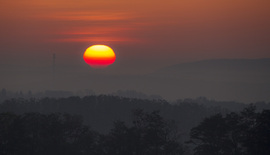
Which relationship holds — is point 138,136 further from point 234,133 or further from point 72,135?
point 234,133

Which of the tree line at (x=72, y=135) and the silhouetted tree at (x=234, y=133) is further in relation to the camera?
the tree line at (x=72, y=135)

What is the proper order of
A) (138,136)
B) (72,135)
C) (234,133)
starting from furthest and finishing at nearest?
(72,135), (138,136), (234,133)

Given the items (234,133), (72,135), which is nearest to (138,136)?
(72,135)

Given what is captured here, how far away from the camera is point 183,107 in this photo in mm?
161625

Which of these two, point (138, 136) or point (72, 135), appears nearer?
point (138, 136)

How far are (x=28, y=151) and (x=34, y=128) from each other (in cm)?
359

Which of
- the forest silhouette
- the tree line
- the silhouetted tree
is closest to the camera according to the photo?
the silhouetted tree

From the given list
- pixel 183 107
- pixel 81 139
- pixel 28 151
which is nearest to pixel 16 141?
pixel 28 151

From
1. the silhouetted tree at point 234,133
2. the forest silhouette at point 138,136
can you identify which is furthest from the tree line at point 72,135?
the silhouetted tree at point 234,133

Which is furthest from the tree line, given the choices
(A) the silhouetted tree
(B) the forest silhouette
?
(A) the silhouetted tree

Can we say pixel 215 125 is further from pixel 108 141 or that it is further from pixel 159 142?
pixel 108 141

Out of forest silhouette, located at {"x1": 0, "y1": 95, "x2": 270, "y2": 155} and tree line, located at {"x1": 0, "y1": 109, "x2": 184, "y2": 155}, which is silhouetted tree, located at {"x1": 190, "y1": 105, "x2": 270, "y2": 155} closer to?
forest silhouette, located at {"x1": 0, "y1": 95, "x2": 270, "y2": 155}

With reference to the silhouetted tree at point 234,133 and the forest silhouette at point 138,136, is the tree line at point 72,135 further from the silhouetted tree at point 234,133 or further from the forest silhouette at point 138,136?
the silhouetted tree at point 234,133

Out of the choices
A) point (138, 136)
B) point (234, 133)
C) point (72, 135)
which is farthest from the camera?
point (72, 135)
